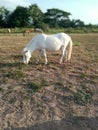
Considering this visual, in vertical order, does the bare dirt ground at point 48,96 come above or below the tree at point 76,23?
above

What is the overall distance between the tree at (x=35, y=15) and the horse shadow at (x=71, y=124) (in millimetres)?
55425

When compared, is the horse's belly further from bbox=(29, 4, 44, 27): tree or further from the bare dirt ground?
bbox=(29, 4, 44, 27): tree

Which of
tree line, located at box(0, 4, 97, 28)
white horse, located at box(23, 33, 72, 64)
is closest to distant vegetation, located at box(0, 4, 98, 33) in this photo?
tree line, located at box(0, 4, 97, 28)

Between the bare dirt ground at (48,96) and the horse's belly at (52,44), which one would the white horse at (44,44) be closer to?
the horse's belly at (52,44)

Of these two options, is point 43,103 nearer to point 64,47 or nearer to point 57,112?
point 57,112

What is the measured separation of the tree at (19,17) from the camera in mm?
61975

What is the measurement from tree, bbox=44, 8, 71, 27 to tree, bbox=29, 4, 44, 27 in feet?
9.87

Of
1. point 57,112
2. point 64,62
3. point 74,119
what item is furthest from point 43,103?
point 64,62

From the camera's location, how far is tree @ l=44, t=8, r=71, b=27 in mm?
68625

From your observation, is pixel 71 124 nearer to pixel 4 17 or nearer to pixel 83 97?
pixel 83 97

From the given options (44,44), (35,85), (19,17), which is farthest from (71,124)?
(19,17)

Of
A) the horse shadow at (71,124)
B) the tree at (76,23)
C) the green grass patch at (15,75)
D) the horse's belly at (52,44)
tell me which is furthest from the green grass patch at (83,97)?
the tree at (76,23)

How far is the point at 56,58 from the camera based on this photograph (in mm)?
10430

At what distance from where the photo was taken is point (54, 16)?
7050 centimetres
